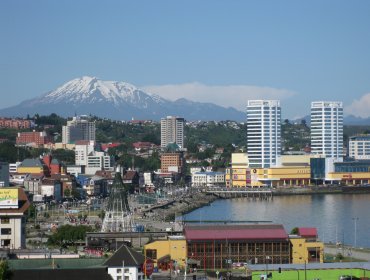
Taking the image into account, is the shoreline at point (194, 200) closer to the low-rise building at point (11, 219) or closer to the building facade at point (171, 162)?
the building facade at point (171, 162)

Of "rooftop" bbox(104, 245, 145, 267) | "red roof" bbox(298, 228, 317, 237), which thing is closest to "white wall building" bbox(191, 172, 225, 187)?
"red roof" bbox(298, 228, 317, 237)

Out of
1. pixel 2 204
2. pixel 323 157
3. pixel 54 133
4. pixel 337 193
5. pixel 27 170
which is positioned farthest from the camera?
pixel 54 133

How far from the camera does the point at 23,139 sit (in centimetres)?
7988

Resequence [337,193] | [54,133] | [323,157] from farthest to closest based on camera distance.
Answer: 1. [54,133]
2. [323,157]
3. [337,193]

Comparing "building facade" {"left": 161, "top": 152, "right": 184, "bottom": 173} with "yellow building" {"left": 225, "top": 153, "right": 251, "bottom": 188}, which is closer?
"yellow building" {"left": 225, "top": 153, "right": 251, "bottom": 188}

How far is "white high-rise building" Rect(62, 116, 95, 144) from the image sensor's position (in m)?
84.2

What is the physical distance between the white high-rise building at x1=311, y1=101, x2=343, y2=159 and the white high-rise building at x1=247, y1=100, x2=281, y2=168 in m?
3.58

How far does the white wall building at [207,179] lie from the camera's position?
218ft

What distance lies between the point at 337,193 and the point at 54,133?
34.1 meters

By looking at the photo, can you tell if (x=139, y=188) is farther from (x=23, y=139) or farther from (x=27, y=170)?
(x=23, y=139)

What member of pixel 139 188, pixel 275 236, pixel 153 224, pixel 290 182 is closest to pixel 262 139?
pixel 290 182

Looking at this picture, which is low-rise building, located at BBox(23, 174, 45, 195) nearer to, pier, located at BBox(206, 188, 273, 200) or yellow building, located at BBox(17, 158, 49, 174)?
yellow building, located at BBox(17, 158, 49, 174)

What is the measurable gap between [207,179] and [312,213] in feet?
82.3

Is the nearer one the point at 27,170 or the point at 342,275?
the point at 342,275
